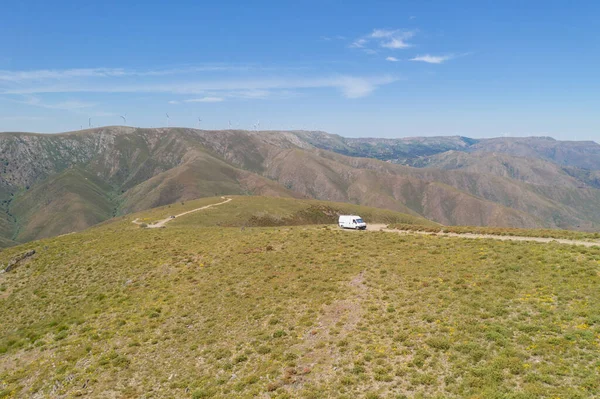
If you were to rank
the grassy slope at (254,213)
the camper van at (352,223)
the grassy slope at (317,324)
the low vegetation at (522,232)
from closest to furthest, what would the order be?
the grassy slope at (317,324) < the low vegetation at (522,232) < the camper van at (352,223) < the grassy slope at (254,213)

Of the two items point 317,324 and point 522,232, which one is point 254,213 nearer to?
point 522,232

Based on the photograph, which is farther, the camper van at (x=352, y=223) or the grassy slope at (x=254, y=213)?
the grassy slope at (x=254, y=213)

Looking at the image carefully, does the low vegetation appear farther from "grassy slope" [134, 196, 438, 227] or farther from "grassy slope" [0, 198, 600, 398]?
"grassy slope" [134, 196, 438, 227]

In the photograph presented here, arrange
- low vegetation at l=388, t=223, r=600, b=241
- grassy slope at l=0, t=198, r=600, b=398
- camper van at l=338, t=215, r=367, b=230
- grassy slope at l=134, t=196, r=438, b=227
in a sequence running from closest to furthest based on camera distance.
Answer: grassy slope at l=0, t=198, r=600, b=398 → low vegetation at l=388, t=223, r=600, b=241 → camper van at l=338, t=215, r=367, b=230 → grassy slope at l=134, t=196, r=438, b=227

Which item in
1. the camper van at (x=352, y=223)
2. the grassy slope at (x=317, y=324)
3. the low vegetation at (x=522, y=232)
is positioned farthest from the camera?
the camper van at (x=352, y=223)

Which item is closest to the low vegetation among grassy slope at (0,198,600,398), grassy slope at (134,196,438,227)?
grassy slope at (0,198,600,398)

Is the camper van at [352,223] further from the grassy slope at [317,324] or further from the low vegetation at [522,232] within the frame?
the grassy slope at [317,324]

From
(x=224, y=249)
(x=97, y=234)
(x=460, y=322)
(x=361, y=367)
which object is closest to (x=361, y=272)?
(x=460, y=322)

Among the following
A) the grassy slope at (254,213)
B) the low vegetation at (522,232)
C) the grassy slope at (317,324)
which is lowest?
the grassy slope at (254,213)

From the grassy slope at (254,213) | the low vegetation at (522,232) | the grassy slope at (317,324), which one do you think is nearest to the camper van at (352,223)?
the low vegetation at (522,232)
